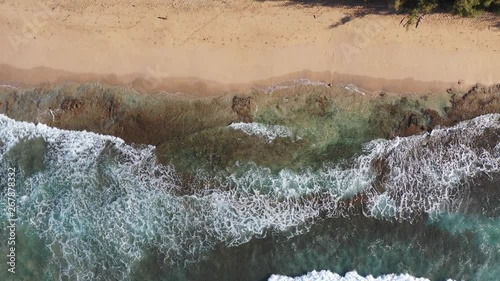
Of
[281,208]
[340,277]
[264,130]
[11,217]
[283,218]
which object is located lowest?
[340,277]

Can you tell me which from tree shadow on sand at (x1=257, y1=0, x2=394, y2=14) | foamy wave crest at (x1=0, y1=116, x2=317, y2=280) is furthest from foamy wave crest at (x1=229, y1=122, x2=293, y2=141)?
tree shadow on sand at (x1=257, y1=0, x2=394, y2=14)

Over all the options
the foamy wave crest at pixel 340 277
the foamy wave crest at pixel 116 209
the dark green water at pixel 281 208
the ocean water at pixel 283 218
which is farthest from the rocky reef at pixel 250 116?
the foamy wave crest at pixel 340 277

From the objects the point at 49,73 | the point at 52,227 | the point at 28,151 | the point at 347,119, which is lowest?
the point at 52,227

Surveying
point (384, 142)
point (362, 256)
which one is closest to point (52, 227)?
point (362, 256)

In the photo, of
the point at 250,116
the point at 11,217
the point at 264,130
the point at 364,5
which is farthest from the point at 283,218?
the point at 11,217

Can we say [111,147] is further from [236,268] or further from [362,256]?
[362,256]

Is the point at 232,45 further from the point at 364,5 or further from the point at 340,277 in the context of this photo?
the point at 340,277

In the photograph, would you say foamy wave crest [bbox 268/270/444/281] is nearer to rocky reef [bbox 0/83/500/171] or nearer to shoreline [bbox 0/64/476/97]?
rocky reef [bbox 0/83/500/171]
